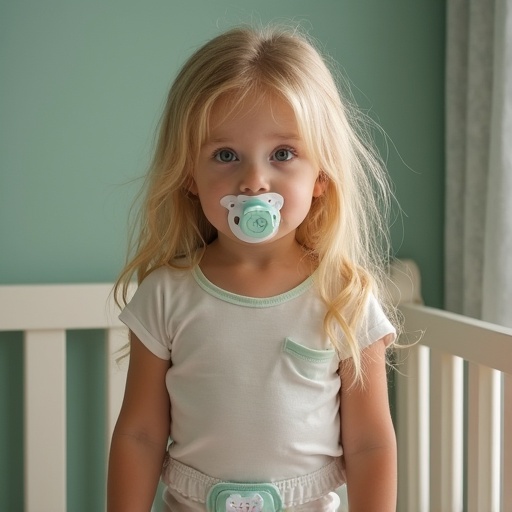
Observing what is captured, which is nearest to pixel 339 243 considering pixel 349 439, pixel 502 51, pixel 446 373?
pixel 349 439

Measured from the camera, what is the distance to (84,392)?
169cm

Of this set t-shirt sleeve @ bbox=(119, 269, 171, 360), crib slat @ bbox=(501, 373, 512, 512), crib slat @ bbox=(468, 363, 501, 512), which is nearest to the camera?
t-shirt sleeve @ bbox=(119, 269, 171, 360)

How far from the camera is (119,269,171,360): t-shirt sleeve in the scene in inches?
43.0

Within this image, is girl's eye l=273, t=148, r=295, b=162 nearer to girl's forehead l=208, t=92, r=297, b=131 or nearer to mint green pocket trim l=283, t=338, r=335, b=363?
girl's forehead l=208, t=92, r=297, b=131

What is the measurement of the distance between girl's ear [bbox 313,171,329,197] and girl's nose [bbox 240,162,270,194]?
117 millimetres

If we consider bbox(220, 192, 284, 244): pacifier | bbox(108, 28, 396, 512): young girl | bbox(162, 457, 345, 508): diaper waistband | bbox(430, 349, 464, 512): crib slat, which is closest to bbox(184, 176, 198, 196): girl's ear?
bbox(108, 28, 396, 512): young girl

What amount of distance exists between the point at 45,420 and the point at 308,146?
2.68 feet

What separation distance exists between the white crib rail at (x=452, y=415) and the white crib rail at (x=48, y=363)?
55cm

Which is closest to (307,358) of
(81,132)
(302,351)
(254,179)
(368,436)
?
(302,351)

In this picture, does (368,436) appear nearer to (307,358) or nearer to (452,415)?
(307,358)

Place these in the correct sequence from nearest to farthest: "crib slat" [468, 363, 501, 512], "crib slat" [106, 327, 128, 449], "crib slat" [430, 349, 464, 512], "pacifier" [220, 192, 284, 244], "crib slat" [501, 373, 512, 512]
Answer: "pacifier" [220, 192, 284, 244]
"crib slat" [501, 373, 512, 512]
"crib slat" [468, 363, 501, 512]
"crib slat" [430, 349, 464, 512]
"crib slat" [106, 327, 128, 449]

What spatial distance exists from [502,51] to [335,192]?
58 centimetres

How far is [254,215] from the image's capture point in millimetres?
987

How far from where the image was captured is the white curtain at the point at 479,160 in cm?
153
